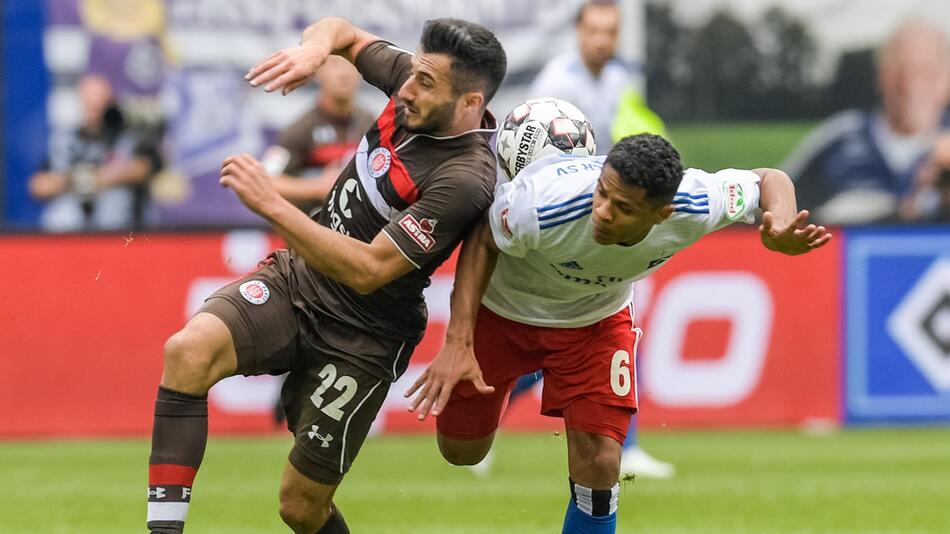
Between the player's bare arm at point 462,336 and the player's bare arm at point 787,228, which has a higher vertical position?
the player's bare arm at point 787,228

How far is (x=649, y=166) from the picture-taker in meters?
5.75

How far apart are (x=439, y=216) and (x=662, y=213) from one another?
840 millimetres

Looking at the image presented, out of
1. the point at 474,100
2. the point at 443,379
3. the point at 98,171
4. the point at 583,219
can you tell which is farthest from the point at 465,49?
the point at 98,171

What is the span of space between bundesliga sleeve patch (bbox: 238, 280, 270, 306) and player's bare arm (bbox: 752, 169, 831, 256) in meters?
1.93

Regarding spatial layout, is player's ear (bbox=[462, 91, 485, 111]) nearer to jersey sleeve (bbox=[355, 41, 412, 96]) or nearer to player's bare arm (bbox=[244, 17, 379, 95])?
jersey sleeve (bbox=[355, 41, 412, 96])

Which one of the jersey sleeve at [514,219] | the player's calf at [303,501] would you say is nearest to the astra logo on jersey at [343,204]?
the jersey sleeve at [514,219]

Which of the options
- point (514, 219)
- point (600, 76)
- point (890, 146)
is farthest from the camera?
point (890, 146)

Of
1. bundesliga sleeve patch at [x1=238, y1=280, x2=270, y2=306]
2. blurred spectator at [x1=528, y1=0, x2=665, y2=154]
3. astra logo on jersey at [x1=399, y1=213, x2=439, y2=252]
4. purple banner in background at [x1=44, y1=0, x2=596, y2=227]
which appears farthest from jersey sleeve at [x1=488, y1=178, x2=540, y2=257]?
purple banner in background at [x1=44, y1=0, x2=596, y2=227]

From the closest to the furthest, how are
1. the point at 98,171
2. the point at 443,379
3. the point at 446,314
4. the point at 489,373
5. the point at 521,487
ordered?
the point at 443,379
the point at 489,373
the point at 521,487
the point at 446,314
the point at 98,171

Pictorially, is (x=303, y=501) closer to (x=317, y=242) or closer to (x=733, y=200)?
(x=317, y=242)

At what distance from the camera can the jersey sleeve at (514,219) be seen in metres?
6.05

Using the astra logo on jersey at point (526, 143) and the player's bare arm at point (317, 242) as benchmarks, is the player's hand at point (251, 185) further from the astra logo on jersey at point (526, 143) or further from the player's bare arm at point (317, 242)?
the astra logo on jersey at point (526, 143)

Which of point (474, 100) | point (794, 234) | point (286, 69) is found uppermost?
point (286, 69)

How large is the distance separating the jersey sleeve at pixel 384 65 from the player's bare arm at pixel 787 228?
160 centimetres
